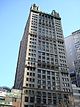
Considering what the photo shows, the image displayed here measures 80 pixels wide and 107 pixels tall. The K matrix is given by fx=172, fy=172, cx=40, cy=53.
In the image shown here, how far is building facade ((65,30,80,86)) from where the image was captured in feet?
433

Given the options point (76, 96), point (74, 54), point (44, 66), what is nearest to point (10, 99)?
point (44, 66)

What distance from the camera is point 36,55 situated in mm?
103438

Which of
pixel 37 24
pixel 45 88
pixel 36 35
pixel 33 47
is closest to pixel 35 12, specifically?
pixel 37 24

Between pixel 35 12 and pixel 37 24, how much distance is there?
13.1 m

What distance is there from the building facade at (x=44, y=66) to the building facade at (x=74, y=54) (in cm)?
2652

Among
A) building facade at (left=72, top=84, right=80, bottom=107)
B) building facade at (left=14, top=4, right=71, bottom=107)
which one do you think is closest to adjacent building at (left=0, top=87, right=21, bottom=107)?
building facade at (left=14, top=4, right=71, bottom=107)

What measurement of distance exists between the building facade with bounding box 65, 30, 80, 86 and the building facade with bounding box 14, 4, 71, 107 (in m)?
26.5

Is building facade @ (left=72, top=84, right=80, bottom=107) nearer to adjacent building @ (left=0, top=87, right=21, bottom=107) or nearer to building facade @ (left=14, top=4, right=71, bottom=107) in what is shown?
building facade @ (left=14, top=4, right=71, bottom=107)

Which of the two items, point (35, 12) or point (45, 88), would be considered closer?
point (45, 88)

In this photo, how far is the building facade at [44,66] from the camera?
87625 millimetres

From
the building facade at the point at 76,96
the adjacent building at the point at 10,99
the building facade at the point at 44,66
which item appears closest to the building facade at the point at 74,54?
the building facade at the point at 44,66

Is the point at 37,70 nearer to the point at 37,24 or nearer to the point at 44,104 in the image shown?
the point at 44,104

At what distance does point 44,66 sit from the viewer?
101188mm

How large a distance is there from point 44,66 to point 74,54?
52.8 m
